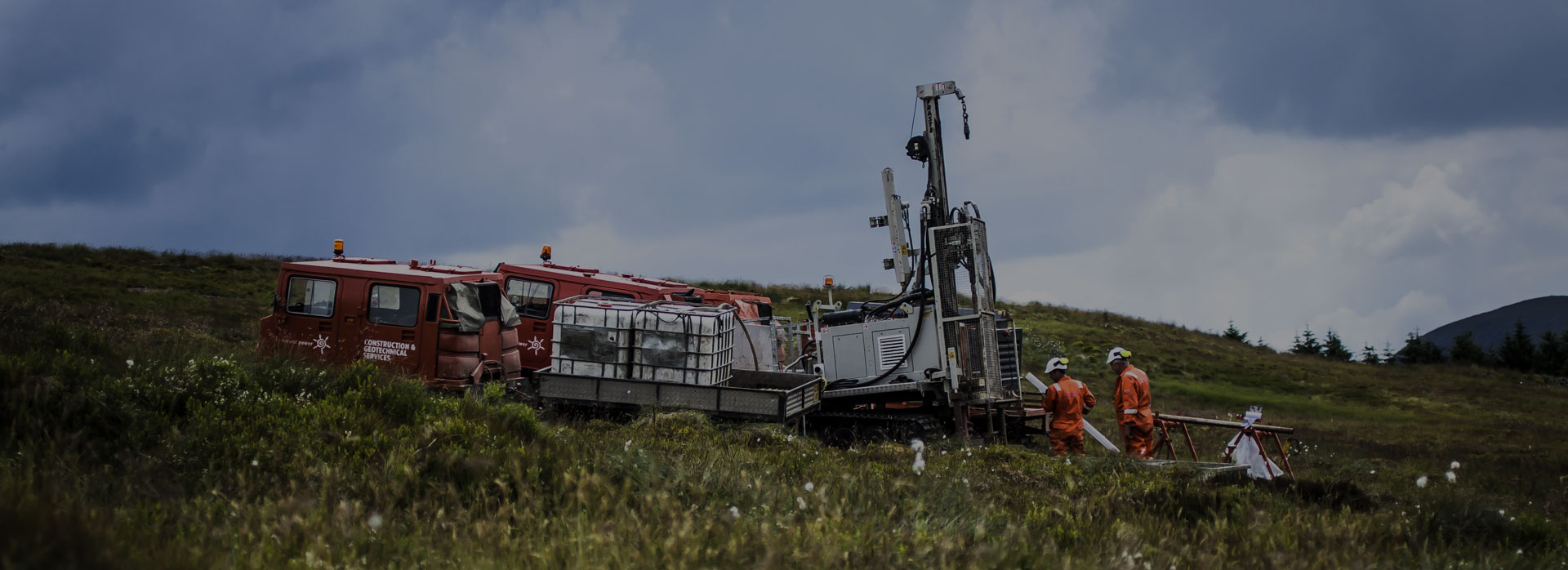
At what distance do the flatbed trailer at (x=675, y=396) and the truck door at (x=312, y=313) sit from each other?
3901mm

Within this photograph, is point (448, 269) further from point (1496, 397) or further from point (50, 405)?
point (1496, 397)

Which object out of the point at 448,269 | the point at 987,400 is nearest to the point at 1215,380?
the point at 987,400

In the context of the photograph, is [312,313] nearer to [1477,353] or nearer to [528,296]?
[528,296]

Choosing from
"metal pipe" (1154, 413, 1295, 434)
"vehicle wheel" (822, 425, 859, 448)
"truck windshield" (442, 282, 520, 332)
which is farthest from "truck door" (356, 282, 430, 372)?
"metal pipe" (1154, 413, 1295, 434)

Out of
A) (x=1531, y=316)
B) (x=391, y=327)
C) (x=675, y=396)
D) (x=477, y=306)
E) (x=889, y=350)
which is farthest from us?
(x=1531, y=316)

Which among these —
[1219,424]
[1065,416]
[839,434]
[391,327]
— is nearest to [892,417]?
[839,434]

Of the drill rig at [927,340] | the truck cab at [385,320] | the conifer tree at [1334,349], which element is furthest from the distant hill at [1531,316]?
the truck cab at [385,320]

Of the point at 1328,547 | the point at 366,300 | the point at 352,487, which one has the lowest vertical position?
the point at 1328,547

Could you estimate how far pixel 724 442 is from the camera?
32.4 feet

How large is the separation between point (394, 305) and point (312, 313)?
130cm

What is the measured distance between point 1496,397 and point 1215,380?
1064 centimetres

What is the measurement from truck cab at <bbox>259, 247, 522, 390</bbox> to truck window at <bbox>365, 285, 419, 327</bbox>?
0.04 ft

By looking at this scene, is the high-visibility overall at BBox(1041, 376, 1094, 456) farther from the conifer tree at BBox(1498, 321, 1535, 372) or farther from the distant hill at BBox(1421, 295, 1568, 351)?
the distant hill at BBox(1421, 295, 1568, 351)

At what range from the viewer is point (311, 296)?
14.9m
